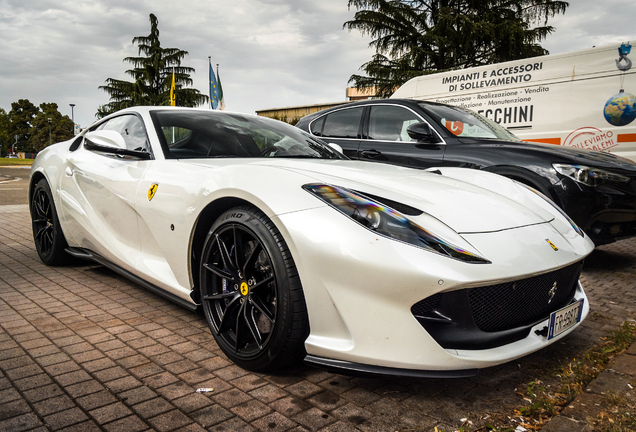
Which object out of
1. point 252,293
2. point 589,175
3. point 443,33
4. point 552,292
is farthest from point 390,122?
point 443,33

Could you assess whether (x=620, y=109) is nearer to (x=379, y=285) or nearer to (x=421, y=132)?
(x=421, y=132)

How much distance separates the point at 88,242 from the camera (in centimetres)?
367

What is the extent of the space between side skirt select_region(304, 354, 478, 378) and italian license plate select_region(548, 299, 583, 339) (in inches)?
20.1

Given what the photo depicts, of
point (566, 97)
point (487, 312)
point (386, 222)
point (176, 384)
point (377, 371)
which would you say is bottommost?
point (176, 384)

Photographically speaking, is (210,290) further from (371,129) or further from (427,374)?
(371,129)

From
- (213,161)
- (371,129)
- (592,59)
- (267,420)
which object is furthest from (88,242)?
(592,59)

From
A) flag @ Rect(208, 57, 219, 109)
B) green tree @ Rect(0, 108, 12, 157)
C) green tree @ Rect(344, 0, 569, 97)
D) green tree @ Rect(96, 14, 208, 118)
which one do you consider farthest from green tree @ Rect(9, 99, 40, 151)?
green tree @ Rect(344, 0, 569, 97)

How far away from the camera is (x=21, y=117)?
92812 mm

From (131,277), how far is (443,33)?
18.1 m

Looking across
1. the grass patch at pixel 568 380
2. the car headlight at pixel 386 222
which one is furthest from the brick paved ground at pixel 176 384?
the car headlight at pixel 386 222

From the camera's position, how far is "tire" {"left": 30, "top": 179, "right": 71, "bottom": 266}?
13.6ft

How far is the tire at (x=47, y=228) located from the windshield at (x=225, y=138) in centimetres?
161

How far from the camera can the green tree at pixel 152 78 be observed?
35281 mm

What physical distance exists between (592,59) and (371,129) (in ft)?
11.7
